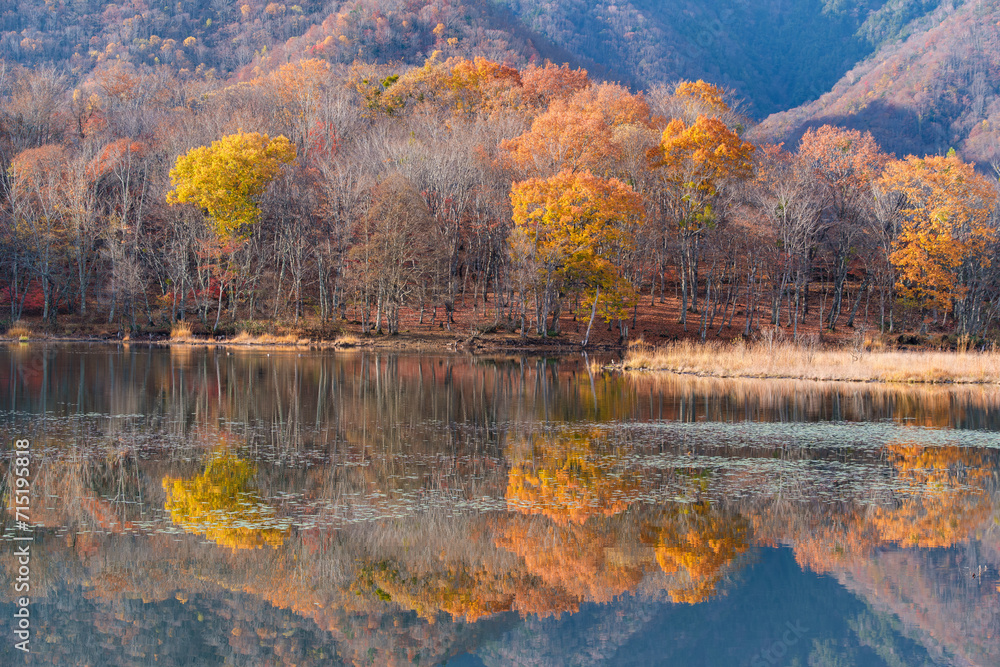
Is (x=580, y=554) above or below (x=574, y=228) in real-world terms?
below

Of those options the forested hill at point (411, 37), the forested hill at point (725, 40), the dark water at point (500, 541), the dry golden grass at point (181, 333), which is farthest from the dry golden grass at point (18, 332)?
the forested hill at point (725, 40)

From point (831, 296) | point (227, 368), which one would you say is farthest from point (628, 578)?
point (831, 296)

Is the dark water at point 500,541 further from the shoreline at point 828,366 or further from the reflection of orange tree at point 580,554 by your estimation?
the shoreline at point 828,366

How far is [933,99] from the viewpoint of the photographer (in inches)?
4481

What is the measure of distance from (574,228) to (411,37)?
81.0m

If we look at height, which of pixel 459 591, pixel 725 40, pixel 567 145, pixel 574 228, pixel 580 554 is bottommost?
pixel 459 591

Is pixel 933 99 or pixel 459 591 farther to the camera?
pixel 933 99

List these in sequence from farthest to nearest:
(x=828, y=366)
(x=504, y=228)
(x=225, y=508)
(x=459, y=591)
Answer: (x=504, y=228)
(x=828, y=366)
(x=225, y=508)
(x=459, y=591)

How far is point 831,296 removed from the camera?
240 feet

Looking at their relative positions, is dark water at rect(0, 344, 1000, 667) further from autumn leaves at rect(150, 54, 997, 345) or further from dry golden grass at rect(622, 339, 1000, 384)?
autumn leaves at rect(150, 54, 997, 345)

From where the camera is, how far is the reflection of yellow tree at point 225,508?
11602 millimetres

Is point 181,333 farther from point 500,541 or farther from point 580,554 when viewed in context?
point 580,554

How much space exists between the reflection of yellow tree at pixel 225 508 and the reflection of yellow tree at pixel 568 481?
378 centimetres

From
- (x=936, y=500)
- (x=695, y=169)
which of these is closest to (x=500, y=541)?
(x=936, y=500)
